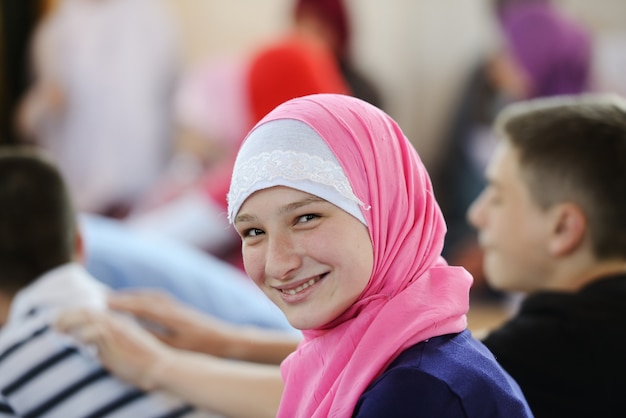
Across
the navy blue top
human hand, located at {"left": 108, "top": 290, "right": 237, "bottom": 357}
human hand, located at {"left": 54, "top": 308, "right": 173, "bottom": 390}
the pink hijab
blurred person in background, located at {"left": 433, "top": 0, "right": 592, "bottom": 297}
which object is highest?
the pink hijab

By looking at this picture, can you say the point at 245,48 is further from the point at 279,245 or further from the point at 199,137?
the point at 279,245

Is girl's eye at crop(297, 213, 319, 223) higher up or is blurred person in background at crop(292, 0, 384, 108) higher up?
girl's eye at crop(297, 213, 319, 223)

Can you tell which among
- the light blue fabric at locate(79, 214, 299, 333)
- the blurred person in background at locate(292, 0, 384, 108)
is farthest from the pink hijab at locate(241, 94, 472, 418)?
the blurred person in background at locate(292, 0, 384, 108)

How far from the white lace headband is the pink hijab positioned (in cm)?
1

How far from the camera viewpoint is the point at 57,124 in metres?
5.45

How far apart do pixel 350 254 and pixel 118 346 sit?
54 centimetres

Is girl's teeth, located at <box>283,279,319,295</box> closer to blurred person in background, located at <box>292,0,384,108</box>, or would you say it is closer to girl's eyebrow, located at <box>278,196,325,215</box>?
girl's eyebrow, located at <box>278,196,325,215</box>

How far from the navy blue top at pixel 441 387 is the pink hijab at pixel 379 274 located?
0.9 inches

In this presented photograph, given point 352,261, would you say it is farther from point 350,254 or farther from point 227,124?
point 227,124

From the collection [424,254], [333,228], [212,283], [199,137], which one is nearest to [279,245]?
[333,228]

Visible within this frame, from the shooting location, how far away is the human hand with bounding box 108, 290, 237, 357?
1.85 meters

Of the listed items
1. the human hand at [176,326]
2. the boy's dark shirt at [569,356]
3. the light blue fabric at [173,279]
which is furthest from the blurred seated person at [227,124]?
the boy's dark shirt at [569,356]

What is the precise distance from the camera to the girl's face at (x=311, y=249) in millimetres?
1245

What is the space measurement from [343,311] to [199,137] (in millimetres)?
3251
